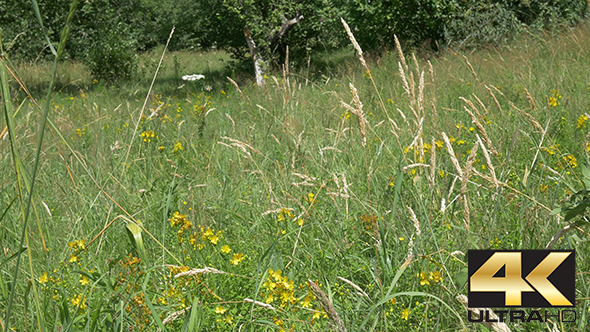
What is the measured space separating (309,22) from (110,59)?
4.99 metres

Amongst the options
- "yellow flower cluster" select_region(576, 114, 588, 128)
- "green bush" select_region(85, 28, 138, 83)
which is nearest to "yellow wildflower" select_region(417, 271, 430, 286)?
"yellow flower cluster" select_region(576, 114, 588, 128)

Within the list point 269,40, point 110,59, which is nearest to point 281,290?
point 269,40

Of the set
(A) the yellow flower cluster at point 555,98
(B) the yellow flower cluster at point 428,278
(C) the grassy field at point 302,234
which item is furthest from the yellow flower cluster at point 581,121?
(B) the yellow flower cluster at point 428,278

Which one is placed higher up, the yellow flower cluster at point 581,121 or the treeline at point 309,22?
the yellow flower cluster at point 581,121

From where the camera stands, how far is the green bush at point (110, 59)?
41.7 ft

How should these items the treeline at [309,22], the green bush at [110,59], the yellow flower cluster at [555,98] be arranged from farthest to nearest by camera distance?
the green bush at [110,59] < the treeline at [309,22] < the yellow flower cluster at [555,98]

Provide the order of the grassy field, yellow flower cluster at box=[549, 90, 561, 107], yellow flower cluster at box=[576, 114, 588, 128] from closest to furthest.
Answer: the grassy field
yellow flower cluster at box=[576, 114, 588, 128]
yellow flower cluster at box=[549, 90, 561, 107]

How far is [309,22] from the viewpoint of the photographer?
478 inches

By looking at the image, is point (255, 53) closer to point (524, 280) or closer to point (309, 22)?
point (309, 22)

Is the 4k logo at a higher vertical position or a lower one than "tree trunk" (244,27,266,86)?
higher

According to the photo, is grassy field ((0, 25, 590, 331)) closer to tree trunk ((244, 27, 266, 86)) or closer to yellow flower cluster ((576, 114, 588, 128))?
yellow flower cluster ((576, 114, 588, 128))

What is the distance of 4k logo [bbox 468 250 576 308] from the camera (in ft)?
4.71

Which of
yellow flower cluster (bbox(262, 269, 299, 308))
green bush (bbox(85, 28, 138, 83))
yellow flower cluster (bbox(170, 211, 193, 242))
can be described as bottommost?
green bush (bbox(85, 28, 138, 83))

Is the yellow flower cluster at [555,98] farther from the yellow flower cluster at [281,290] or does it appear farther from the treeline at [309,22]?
the treeline at [309,22]
